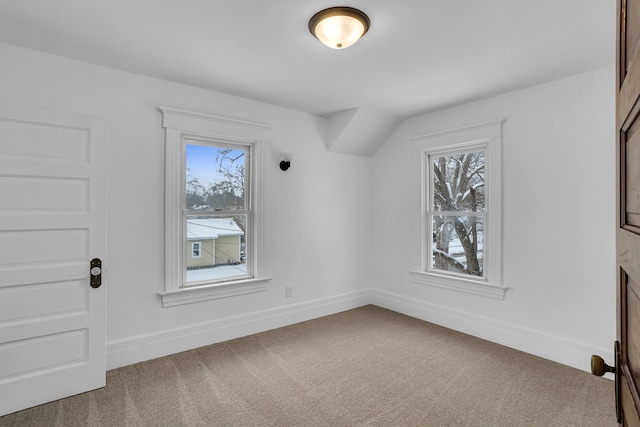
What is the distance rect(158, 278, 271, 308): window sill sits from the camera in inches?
123

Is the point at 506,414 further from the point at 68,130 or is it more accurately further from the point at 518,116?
the point at 68,130

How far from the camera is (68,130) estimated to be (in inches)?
96.0

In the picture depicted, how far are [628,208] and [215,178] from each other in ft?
10.8

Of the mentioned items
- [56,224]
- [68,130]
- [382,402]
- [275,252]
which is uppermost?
[68,130]

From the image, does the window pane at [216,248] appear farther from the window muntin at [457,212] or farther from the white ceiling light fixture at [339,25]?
the window muntin at [457,212]

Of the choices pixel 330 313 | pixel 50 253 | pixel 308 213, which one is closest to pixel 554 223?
pixel 308 213

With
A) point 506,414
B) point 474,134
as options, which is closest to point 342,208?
point 474,134

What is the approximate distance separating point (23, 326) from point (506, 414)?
129 inches

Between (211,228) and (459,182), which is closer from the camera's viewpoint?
(211,228)

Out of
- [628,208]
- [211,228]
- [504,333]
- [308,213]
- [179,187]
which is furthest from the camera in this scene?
[308,213]

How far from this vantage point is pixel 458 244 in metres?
3.92

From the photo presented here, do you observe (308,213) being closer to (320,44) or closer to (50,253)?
(320,44)

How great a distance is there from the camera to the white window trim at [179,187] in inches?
122

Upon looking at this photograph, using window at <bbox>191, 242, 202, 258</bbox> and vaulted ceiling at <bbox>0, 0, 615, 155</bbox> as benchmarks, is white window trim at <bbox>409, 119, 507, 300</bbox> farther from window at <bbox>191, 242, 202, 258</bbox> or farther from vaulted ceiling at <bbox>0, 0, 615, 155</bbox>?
window at <bbox>191, 242, 202, 258</bbox>
